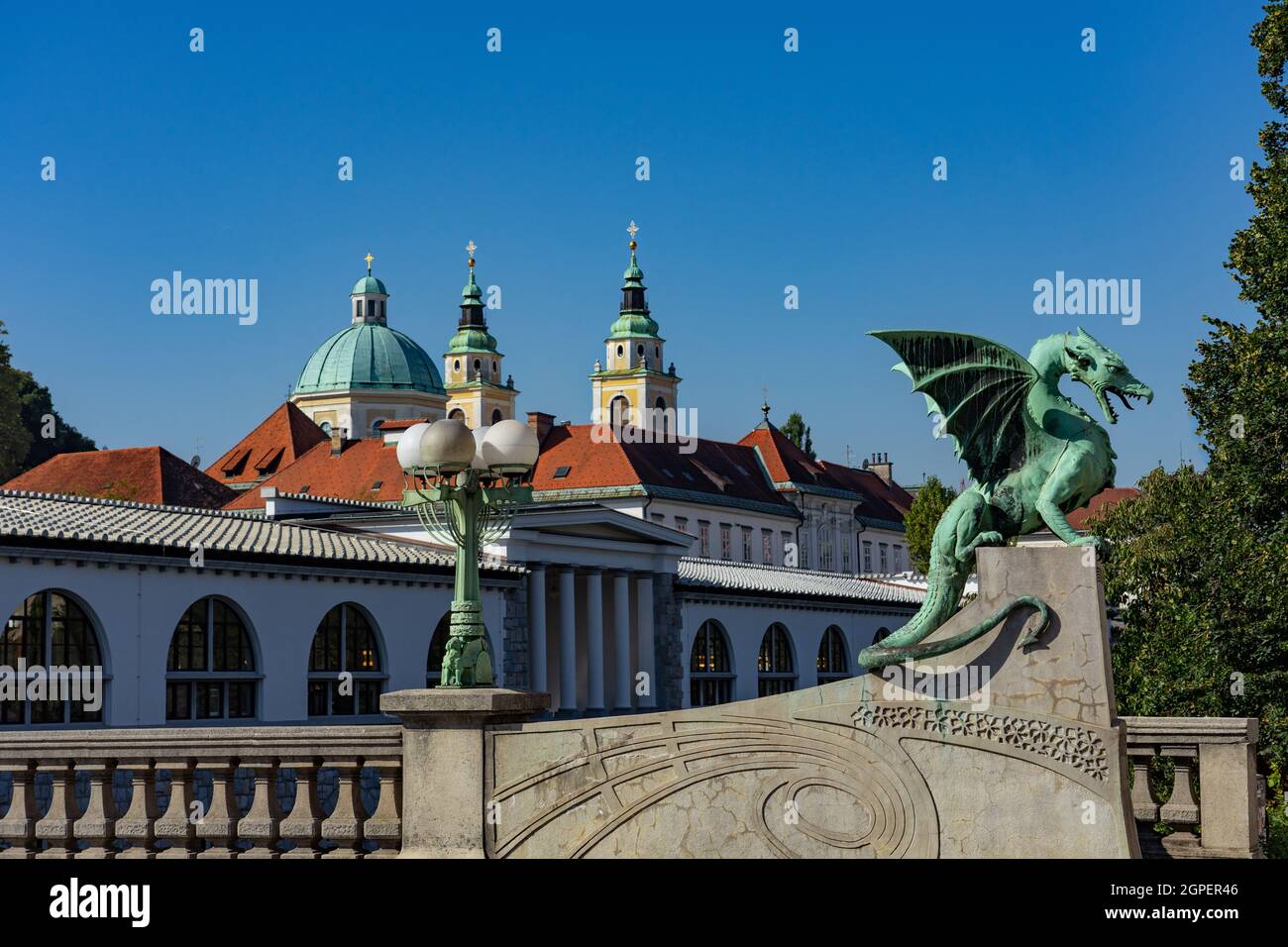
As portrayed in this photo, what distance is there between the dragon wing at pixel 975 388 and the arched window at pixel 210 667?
2554cm

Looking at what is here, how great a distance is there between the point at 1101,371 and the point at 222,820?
6241mm

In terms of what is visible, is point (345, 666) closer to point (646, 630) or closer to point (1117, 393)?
point (646, 630)

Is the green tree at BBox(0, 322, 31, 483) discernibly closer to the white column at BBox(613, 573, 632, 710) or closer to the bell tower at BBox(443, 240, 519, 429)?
the white column at BBox(613, 573, 632, 710)

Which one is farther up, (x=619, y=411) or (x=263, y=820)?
(x=619, y=411)

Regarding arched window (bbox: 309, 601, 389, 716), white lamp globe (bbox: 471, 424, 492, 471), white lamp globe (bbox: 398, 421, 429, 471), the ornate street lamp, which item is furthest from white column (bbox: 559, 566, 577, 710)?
white lamp globe (bbox: 398, 421, 429, 471)

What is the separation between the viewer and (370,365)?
13338 centimetres

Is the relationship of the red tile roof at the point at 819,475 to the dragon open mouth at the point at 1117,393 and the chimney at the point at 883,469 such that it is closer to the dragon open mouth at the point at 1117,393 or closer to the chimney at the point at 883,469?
the chimney at the point at 883,469

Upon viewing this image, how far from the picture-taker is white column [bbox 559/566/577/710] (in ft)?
167

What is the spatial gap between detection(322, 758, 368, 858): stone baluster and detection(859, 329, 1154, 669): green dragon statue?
367cm

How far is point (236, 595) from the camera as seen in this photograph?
119 ft

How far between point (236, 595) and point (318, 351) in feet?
339

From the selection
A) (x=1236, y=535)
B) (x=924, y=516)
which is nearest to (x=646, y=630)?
(x=1236, y=535)
